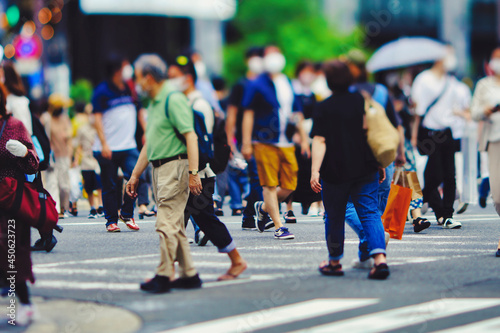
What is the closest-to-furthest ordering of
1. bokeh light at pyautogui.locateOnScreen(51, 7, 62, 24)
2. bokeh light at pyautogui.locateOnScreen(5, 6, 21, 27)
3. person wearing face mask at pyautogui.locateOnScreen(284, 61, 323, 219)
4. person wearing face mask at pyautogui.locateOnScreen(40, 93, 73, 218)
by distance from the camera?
person wearing face mask at pyautogui.locateOnScreen(284, 61, 323, 219) → person wearing face mask at pyautogui.locateOnScreen(40, 93, 73, 218) → bokeh light at pyautogui.locateOnScreen(5, 6, 21, 27) → bokeh light at pyautogui.locateOnScreen(51, 7, 62, 24)

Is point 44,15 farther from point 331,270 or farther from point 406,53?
point 331,270

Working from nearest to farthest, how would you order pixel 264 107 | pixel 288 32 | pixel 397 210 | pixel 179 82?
pixel 179 82 → pixel 397 210 → pixel 264 107 → pixel 288 32

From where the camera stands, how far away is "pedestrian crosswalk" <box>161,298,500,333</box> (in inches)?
215

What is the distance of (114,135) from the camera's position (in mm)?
10797

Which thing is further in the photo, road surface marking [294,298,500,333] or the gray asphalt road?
the gray asphalt road

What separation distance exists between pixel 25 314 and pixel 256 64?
5101 mm

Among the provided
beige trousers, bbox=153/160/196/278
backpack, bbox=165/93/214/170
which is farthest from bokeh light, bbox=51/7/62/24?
beige trousers, bbox=153/160/196/278

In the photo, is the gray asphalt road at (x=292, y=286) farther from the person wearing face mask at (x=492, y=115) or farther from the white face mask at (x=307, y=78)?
the white face mask at (x=307, y=78)

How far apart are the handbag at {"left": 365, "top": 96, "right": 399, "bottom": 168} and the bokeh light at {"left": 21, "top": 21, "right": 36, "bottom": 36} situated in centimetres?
3698

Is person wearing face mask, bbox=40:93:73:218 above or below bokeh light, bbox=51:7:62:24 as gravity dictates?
below

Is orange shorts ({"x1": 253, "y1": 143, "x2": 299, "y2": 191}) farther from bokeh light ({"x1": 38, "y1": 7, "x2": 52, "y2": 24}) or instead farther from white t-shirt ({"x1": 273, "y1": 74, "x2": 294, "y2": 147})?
bokeh light ({"x1": 38, "y1": 7, "x2": 52, "y2": 24})

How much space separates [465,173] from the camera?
12.5 m

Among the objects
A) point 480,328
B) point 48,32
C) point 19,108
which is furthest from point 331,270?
point 48,32

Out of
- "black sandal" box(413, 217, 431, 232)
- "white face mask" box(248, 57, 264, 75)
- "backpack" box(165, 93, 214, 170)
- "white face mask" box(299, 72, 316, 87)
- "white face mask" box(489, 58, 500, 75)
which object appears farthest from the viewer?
"white face mask" box(299, 72, 316, 87)
